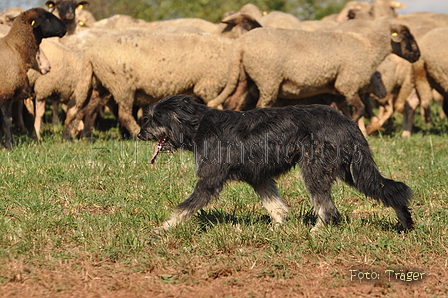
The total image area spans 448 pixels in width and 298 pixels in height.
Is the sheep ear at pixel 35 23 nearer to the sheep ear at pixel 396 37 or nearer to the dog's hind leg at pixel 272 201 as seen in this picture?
the dog's hind leg at pixel 272 201

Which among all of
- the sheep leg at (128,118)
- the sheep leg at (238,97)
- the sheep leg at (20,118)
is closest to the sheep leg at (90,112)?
the sheep leg at (128,118)

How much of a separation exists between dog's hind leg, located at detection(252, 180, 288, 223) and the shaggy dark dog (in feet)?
0.74

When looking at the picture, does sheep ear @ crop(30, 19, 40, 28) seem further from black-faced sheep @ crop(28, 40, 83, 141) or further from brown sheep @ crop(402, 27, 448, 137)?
brown sheep @ crop(402, 27, 448, 137)

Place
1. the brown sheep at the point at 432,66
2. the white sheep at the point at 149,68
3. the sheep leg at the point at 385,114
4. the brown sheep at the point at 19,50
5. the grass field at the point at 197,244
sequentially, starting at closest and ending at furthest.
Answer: the grass field at the point at 197,244 < the brown sheep at the point at 19,50 < the white sheep at the point at 149,68 < the brown sheep at the point at 432,66 < the sheep leg at the point at 385,114

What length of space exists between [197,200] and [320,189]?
3.03ft

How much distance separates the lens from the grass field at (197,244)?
12.1ft

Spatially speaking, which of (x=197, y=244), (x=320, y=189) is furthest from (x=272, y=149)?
(x=197, y=244)

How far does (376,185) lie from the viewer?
4.40 m

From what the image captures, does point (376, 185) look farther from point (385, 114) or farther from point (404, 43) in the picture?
point (385, 114)

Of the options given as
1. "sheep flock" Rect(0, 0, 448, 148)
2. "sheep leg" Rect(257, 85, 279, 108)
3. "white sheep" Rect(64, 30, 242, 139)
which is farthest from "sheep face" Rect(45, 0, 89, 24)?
"sheep leg" Rect(257, 85, 279, 108)

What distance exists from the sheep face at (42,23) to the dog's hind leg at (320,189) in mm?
5746

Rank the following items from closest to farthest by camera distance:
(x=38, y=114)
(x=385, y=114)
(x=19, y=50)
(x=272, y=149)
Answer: (x=272, y=149), (x=19, y=50), (x=38, y=114), (x=385, y=114)

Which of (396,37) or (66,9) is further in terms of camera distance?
(66,9)

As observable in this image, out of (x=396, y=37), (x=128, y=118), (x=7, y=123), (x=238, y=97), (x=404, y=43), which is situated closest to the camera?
(x=7, y=123)
